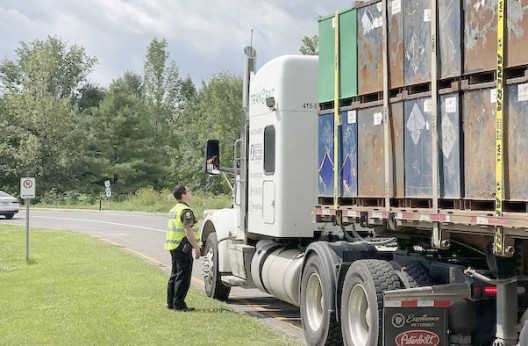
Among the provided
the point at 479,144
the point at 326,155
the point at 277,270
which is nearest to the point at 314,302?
the point at 277,270

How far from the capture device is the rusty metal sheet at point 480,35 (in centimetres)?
564

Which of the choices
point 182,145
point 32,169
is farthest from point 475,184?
point 182,145

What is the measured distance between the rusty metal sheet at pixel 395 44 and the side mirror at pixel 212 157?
5046 millimetres

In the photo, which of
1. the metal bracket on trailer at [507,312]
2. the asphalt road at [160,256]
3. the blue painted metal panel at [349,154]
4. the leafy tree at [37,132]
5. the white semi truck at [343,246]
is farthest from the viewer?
the leafy tree at [37,132]

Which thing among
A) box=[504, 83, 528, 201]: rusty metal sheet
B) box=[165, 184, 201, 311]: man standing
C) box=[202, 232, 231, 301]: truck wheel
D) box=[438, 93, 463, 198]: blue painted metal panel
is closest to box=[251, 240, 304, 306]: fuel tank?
box=[165, 184, 201, 311]: man standing

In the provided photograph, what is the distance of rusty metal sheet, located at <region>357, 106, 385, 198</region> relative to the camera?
7141mm

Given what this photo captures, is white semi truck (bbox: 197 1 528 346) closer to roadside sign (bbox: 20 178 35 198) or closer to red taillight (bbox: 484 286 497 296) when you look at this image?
red taillight (bbox: 484 286 497 296)

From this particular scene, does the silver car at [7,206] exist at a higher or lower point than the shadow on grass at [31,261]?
higher

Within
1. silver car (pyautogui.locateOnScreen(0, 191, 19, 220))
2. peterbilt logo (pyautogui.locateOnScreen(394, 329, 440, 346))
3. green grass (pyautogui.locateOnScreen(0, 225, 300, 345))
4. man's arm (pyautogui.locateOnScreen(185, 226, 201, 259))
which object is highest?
silver car (pyautogui.locateOnScreen(0, 191, 19, 220))

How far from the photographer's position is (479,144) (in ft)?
18.8

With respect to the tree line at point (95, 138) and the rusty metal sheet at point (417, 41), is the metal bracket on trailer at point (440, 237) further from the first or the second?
the tree line at point (95, 138)

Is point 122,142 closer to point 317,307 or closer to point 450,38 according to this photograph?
point 317,307

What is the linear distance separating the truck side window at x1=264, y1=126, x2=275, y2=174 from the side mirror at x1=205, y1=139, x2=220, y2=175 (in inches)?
51.3

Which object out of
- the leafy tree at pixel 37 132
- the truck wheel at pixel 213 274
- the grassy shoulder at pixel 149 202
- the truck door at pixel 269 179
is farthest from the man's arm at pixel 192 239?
the leafy tree at pixel 37 132
